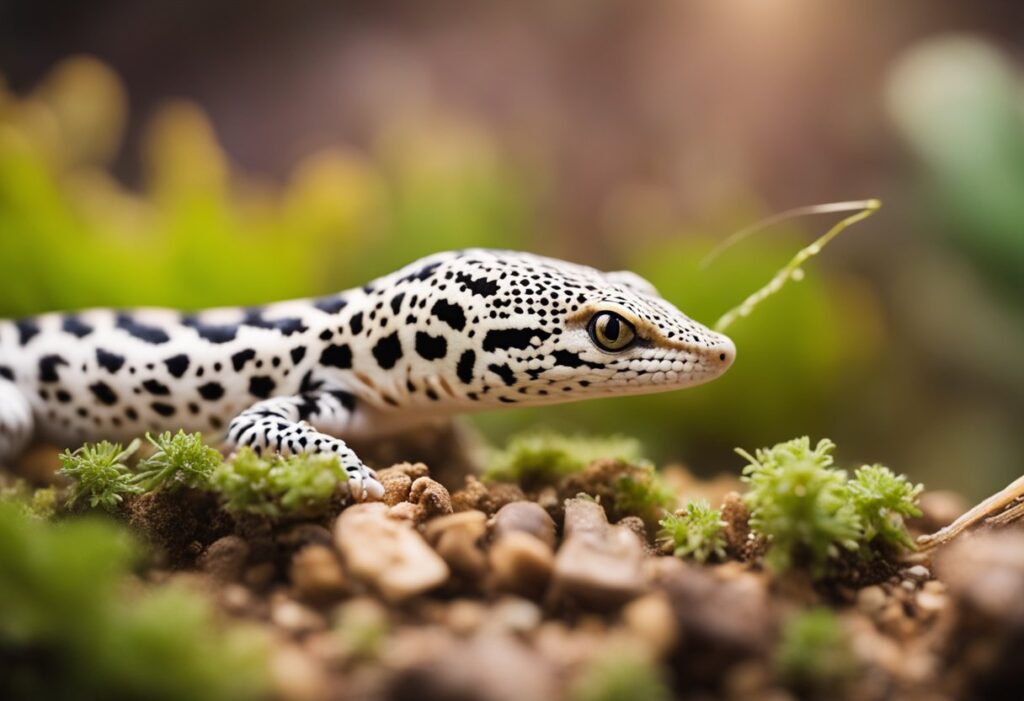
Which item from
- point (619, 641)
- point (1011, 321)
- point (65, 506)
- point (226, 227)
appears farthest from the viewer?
→ point (1011, 321)

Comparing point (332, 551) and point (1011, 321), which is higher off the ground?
point (1011, 321)

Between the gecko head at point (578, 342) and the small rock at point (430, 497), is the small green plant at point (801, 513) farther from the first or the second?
the small rock at point (430, 497)

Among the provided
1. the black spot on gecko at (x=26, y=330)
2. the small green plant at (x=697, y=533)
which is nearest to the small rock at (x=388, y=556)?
the small green plant at (x=697, y=533)

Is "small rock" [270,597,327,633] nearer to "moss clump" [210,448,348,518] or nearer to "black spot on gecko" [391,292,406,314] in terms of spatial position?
"moss clump" [210,448,348,518]

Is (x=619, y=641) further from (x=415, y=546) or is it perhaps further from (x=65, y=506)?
(x=65, y=506)

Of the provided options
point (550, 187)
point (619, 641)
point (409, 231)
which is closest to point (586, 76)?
point (550, 187)

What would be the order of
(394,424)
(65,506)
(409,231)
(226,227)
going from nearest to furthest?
1. (65,506)
2. (394,424)
3. (226,227)
4. (409,231)

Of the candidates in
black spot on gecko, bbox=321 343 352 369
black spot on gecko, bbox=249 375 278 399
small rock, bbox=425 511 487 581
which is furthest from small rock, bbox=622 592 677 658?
black spot on gecko, bbox=249 375 278 399

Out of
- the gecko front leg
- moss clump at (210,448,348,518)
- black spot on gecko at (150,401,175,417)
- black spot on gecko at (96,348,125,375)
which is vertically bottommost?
moss clump at (210,448,348,518)

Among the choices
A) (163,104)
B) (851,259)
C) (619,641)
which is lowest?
(619,641)
